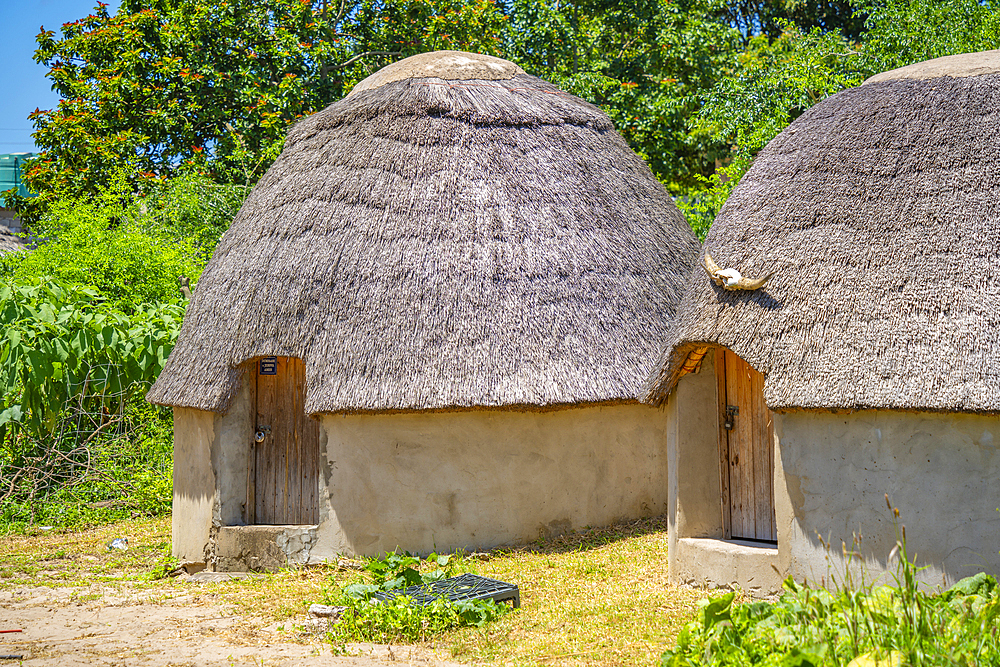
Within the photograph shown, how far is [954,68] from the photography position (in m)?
6.88

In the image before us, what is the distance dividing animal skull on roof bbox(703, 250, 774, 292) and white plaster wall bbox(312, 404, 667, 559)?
6.95ft

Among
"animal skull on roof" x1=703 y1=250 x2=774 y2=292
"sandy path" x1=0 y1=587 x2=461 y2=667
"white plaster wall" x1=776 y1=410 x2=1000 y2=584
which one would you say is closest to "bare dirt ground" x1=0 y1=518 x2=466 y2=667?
"sandy path" x1=0 y1=587 x2=461 y2=667

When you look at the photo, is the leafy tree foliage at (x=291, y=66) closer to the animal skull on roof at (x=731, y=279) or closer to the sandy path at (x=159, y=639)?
the animal skull on roof at (x=731, y=279)

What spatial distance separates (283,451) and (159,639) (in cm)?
267

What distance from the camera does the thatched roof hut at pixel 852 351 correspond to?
5.64 m

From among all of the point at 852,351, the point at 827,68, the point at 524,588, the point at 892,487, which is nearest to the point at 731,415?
the point at 852,351

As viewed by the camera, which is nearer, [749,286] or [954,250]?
[954,250]

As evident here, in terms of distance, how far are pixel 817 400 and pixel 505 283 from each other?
329 cm

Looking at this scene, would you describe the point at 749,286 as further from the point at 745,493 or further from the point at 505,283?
the point at 505,283

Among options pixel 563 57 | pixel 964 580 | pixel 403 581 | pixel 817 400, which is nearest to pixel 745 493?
pixel 817 400

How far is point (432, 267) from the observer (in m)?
8.27

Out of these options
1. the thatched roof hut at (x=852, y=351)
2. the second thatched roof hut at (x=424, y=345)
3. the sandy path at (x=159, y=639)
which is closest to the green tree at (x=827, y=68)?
the second thatched roof hut at (x=424, y=345)

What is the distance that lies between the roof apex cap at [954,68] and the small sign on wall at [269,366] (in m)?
5.77

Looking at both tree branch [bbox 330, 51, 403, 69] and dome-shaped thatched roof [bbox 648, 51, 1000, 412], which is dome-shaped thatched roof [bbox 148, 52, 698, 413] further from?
tree branch [bbox 330, 51, 403, 69]
